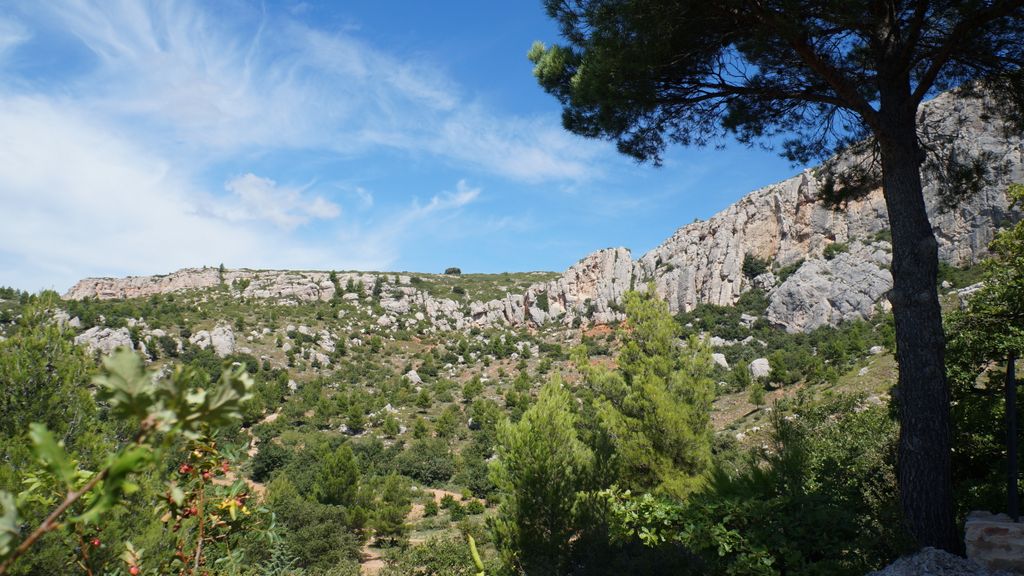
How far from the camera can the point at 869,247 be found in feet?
119

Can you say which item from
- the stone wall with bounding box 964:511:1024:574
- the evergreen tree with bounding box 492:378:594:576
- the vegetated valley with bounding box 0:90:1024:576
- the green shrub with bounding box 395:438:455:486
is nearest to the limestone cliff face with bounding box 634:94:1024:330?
the vegetated valley with bounding box 0:90:1024:576

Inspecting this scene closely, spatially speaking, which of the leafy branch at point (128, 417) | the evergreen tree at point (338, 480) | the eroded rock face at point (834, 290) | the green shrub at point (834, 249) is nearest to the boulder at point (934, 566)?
the leafy branch at point (128, 417)

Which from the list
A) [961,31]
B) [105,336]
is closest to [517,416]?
[961,31]

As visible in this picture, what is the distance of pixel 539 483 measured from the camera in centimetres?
828

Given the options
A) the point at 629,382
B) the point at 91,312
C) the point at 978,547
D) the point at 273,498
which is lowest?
the point at 273,498

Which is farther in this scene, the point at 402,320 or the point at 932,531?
the point at 402,320

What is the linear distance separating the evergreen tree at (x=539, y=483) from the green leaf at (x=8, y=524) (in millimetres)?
7929

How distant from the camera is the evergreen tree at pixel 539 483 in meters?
8.09

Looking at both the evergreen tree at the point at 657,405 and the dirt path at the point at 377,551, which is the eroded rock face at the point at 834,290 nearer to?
the dirt path at the point at 377,551

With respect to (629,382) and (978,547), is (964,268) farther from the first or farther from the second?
(978,547)

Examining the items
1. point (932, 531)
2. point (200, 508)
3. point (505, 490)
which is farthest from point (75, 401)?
point (932, 531)

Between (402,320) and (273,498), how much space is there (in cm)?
3897

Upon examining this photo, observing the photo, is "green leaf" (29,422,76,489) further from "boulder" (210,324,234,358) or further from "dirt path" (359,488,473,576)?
"boulder" (210,324,234,358)

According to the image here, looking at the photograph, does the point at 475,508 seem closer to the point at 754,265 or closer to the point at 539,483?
the point at 539,483
